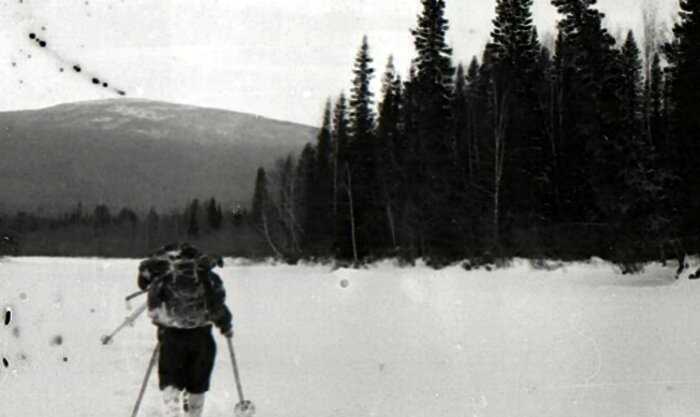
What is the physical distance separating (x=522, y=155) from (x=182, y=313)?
32.7 m

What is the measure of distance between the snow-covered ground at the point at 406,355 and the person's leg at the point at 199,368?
124 centimetres

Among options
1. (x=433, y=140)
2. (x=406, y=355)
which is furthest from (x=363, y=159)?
(x=406, y=355)

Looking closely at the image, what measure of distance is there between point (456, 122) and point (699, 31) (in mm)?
15825

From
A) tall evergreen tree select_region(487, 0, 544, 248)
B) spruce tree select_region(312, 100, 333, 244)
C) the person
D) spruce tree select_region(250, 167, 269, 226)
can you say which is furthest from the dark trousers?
spruce tree select_region(250, 167, 269, 226)

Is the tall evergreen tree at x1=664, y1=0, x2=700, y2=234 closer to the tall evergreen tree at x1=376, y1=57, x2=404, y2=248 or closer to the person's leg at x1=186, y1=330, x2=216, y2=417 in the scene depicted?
the tall evergreen tree at x1=376, y1=57, x2=404, y2=248

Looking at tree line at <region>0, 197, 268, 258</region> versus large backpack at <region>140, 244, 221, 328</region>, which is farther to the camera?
tree line at <region>0, 197, 268, 258</region>

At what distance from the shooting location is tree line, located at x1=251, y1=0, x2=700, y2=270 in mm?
27266

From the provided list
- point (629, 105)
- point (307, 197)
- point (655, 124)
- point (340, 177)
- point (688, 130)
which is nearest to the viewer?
point (688, 130)

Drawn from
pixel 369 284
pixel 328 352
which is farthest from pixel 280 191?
pixel 328 352

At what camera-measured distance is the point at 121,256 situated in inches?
3297

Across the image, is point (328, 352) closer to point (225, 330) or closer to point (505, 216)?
point (225, 330)

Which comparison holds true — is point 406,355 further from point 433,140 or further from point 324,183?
point 324,183

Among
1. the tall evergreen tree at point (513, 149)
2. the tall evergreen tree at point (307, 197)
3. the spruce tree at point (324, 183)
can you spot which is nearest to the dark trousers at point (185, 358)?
the tall evergreen tree at point (513, 149)

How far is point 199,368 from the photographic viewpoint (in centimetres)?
561
